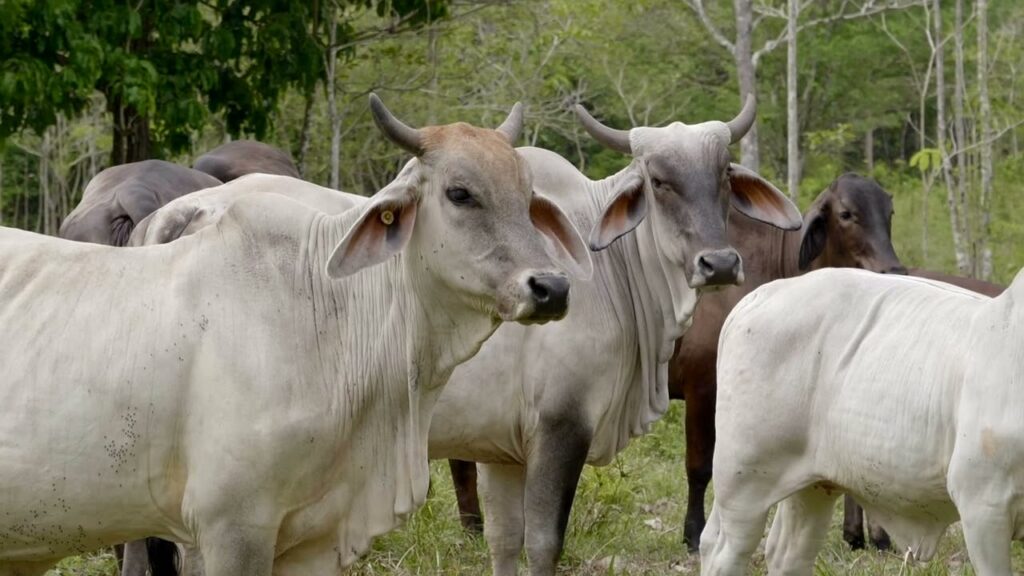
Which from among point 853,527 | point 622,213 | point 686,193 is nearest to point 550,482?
point 622,213

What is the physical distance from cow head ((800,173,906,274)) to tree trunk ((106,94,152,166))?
5271 millimetres

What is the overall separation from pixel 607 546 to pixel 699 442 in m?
0.94

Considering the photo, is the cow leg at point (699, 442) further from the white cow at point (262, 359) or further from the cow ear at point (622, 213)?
the white cow at point (262, 359)

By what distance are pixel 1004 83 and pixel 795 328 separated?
1866 centimetres

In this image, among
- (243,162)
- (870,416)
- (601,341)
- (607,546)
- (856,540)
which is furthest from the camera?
(243,162)

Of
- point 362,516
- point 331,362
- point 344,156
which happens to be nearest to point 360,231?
point 331,362

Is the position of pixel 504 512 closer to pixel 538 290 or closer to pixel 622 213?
pixel 622 213

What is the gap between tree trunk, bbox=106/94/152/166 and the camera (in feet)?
36.7

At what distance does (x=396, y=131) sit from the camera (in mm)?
4266

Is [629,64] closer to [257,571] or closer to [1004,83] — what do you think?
[1004,83]

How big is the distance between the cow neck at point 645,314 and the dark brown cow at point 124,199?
87.0 inches

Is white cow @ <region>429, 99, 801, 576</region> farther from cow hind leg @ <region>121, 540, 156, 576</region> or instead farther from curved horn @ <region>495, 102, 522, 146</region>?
cow hind leg @ <region>121, 540, 156, 576</region>

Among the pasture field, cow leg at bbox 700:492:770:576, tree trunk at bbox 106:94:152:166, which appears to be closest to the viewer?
cow leg at bbox 700:492:770:576

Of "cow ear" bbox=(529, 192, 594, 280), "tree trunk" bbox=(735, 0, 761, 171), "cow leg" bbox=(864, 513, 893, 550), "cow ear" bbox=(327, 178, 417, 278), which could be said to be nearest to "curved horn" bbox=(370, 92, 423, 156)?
"cow ear" bbox=(327, 178, 417, 278)
